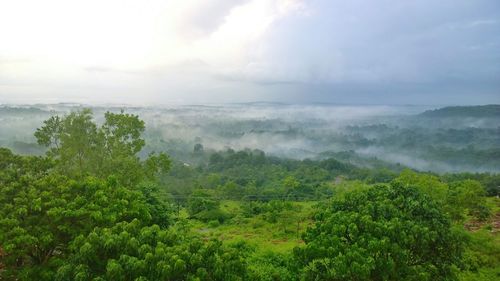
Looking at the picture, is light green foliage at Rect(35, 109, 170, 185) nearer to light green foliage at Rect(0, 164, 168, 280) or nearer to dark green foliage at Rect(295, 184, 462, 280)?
light green foliage at Rect(0, 164, 168, 280)

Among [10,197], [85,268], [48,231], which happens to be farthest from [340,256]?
[10,197]

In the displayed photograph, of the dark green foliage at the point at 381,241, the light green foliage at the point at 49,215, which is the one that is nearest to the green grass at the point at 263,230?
the dark green foliage at the point at 381,241

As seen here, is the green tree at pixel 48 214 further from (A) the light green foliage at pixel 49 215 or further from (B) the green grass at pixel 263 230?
(B) the green grass at pixel 263 230

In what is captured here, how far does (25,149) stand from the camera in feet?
384

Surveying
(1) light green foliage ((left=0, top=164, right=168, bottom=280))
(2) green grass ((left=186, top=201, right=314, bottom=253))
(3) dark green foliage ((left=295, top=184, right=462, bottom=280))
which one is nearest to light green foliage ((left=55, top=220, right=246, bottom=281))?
(1) light green foliage ((left=0, top=164, right=168, bottom=280))

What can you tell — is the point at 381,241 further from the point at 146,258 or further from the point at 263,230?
the point at 263,230

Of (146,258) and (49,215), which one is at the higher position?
(49,215)

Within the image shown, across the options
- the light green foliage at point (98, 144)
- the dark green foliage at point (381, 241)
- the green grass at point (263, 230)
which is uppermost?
the light green foliage at point (98, 144)

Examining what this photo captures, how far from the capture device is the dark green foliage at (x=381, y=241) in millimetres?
17703

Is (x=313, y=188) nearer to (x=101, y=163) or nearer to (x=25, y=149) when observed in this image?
(x=101, y=163)

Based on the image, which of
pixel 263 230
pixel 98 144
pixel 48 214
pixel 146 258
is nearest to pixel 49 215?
pixel 48 214

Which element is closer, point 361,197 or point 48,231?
point 48,231

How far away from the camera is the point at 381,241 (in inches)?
704

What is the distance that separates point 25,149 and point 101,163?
331 ft
